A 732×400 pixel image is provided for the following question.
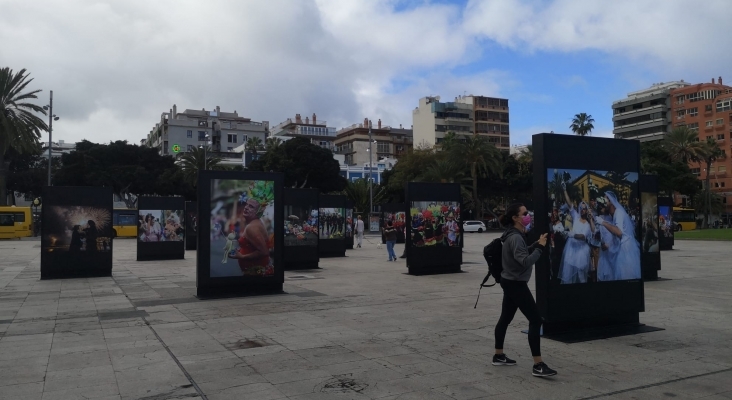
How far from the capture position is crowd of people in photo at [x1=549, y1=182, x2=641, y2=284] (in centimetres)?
751

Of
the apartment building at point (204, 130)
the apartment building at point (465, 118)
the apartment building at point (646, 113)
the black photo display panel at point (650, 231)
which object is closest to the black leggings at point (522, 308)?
the black photo display panel at point (650, 231)

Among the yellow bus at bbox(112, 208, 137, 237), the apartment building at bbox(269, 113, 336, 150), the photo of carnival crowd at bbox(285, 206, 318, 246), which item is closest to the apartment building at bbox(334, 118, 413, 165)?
the apartment building at bbox(269, 113, 336, 150)

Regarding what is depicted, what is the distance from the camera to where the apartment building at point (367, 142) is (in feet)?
355

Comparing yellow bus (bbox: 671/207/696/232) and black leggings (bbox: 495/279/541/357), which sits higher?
yellow bus (bbox: 671/207/696/232)

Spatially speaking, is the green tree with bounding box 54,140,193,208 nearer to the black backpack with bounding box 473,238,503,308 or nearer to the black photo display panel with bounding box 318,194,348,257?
the black photo display panel with bounding box 318,194,348,257

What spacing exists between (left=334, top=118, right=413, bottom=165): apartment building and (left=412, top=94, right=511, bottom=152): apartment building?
5986 mm

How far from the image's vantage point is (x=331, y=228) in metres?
25.3

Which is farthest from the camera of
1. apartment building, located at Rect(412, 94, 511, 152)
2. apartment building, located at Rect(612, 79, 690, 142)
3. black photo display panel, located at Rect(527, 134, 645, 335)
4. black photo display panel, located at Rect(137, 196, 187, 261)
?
apartment building, located at Rect(412, 94, 511, 152)

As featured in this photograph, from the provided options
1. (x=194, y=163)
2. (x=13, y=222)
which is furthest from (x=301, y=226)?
(x=194, y=163)

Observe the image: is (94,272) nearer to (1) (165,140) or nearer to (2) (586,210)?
(2) (586,210)

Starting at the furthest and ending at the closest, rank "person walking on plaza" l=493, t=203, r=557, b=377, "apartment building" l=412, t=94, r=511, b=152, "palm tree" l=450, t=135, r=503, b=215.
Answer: "apartment building" l=412, t=94, r=511, b=152 → "palm tree" l=450, t=135, r=503, b=215 → "person walking on plaza" l=493, t=203, r=557, b=377

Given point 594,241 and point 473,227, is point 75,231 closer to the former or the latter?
point 594,241

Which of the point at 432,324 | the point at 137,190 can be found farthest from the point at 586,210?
the point at 137,190

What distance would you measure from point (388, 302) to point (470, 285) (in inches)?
136
